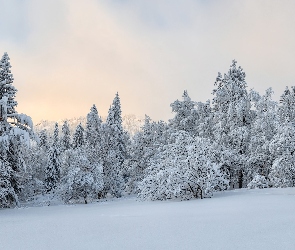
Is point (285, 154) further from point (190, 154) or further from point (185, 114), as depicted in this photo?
point (185, 114)

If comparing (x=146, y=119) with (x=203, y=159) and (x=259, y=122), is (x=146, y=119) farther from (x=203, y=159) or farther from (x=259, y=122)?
(x=203, y=159)

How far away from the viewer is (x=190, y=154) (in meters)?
18.2

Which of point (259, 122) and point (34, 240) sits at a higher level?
point (259, 122)

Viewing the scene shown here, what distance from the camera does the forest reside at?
17.9m

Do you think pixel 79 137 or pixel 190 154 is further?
pixel 79 137

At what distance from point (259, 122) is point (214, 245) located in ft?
77.2

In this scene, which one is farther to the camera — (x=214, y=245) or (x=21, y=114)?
(x=21, y=114)

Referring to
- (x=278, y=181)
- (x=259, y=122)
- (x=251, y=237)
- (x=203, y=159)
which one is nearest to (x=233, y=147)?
(x=259, y=122)

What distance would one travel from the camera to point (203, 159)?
58.2 feet

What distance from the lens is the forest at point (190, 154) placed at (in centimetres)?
1788

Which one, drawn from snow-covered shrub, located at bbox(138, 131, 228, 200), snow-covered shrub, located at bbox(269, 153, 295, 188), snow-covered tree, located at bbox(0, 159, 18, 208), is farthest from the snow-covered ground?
snow-covered shrub, located at bbox(269, 153, 295, 188)

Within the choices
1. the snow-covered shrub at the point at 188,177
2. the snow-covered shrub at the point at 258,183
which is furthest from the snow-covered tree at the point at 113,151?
the snow-covered shrub at the point at 258,183

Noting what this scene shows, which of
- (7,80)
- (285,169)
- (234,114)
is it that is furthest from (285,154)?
(7,80)

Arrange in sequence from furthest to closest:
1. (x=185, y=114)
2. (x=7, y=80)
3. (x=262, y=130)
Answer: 1. (x=185, y=114)
2. (x=262, y=130)
3. (x=7, y=80)
